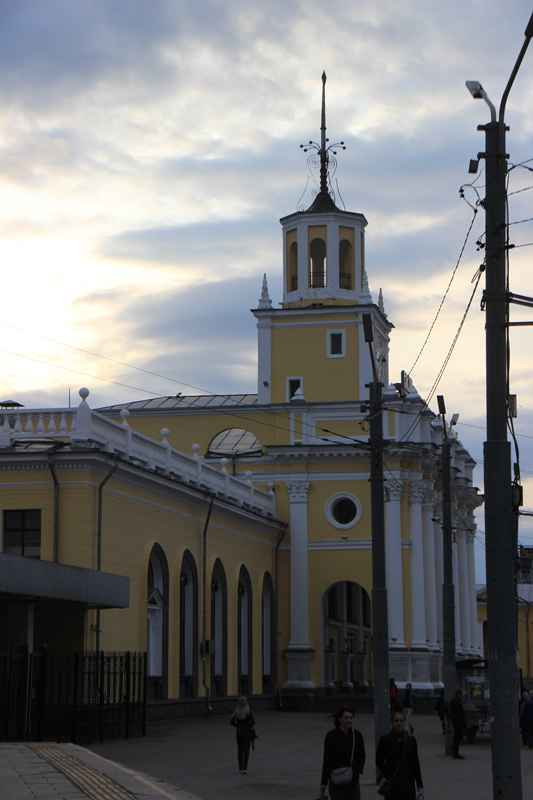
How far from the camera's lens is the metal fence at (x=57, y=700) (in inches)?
846

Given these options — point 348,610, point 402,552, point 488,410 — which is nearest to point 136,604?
point 402,552

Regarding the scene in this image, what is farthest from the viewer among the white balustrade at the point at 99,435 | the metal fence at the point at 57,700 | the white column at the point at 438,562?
the white column at the point at 438,562

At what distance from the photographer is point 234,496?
4222cm

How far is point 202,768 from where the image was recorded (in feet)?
68.3

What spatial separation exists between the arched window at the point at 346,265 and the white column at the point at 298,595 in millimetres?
9481

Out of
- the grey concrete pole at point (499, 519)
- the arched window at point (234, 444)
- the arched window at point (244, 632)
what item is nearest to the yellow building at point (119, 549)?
the arched window at point (244, 632)

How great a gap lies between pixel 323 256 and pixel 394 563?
14.2m

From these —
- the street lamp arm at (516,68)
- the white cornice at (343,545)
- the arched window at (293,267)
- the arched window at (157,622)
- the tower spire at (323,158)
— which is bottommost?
the arched window at (157,622)

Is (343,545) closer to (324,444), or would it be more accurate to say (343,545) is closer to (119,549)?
(324,444)

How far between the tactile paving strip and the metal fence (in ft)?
15.1

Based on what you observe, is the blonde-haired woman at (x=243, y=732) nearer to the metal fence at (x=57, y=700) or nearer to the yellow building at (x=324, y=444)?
the metal fence at (x=57, y=700)

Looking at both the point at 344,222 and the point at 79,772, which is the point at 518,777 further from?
the point at 344,222

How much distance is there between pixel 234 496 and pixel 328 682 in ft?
46.8

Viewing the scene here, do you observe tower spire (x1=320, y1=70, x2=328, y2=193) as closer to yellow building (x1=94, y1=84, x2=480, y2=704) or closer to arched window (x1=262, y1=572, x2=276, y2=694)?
yellow building (x1=94, y1=84, x2=480, y2=704)
